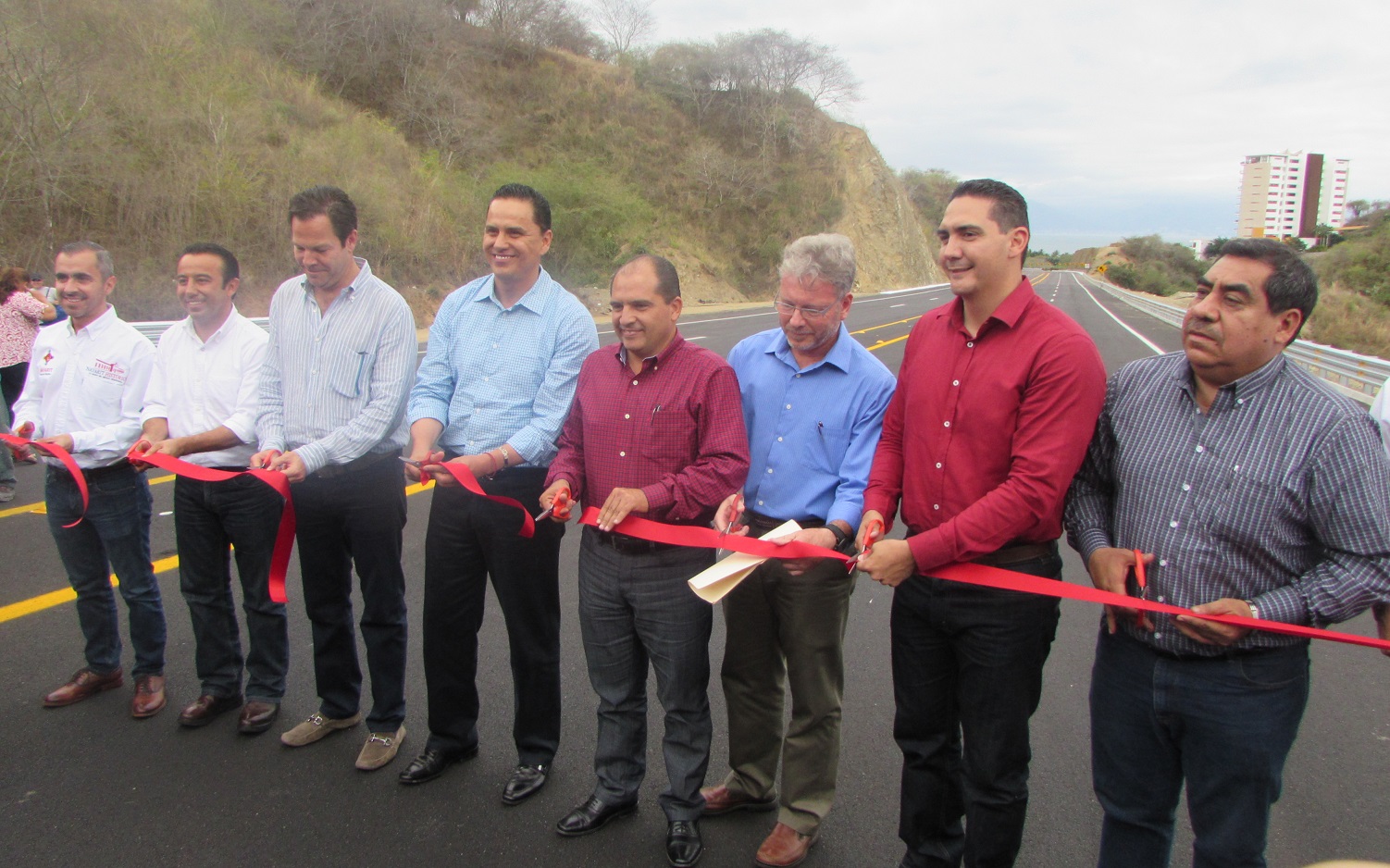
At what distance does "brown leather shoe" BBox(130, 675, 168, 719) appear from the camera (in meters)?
3.99

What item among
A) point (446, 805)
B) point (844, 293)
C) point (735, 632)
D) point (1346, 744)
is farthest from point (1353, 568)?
point (446, 805)

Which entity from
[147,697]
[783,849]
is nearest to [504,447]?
[783,849]

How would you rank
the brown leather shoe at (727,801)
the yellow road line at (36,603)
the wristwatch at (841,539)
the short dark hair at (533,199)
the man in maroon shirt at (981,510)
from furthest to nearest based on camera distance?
the yellow road line at (36,603), the short dark hair at (533,199), the brown leather shoe at (727,801), the wristwatch at (841,539), the man in maroon shirt at (981,510)

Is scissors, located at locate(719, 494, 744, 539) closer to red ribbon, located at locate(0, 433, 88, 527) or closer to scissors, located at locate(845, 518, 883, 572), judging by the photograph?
scissors, located at locate(845, 518, 883, 572)

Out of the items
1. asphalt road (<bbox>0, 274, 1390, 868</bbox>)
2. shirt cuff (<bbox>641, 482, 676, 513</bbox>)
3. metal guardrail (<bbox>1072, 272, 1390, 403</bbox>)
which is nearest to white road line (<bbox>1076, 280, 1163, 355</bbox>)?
metal guardrail (<bbox>1072, 272, 1390, 403</bbox>)

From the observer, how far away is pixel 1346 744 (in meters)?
4.00

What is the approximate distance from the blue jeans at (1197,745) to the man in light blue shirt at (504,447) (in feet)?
6.66

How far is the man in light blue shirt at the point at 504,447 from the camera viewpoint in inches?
136

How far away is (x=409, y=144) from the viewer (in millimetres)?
35375

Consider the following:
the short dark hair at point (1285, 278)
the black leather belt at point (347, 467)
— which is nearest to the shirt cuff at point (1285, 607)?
the short dark hair at point (1285, 278)

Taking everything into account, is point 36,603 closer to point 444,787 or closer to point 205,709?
point 205,709

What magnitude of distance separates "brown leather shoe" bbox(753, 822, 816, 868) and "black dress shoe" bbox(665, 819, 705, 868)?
214 millimetres

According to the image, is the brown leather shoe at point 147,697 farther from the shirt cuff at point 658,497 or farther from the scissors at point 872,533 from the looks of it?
the scissors at point 872,533

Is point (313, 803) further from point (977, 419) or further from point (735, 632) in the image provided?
point (977, 419)
